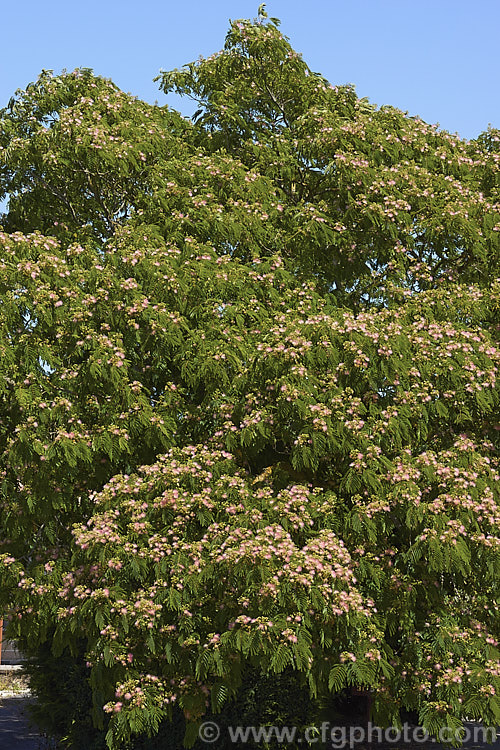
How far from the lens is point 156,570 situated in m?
11.6

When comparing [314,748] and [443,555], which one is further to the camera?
[314,748]

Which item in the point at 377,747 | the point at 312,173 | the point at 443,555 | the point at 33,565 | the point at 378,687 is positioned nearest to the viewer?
the point at 443,555

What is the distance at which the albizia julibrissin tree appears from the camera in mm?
11711

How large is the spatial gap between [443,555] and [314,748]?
5728mm

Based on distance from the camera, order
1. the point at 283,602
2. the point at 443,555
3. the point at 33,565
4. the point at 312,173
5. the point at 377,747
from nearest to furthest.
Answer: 1. the point at 283,602
2. the point at 443,555
3. the point at 33,565
4. the point at 312,173
5. the point at 377,747

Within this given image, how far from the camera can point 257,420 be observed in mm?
12562

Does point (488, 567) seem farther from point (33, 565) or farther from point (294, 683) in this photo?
point (33, 565)

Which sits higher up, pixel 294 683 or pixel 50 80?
pixel 50 80

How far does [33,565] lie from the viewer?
14.0 m

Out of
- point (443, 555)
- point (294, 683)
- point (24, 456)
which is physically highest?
point (24, 456)

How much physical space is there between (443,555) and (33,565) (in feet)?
20.4

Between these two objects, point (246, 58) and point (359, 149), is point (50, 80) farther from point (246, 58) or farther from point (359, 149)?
point (359, 149)

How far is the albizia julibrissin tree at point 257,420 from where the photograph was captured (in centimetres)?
1171

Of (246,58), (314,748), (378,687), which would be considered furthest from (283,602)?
(246,58)
